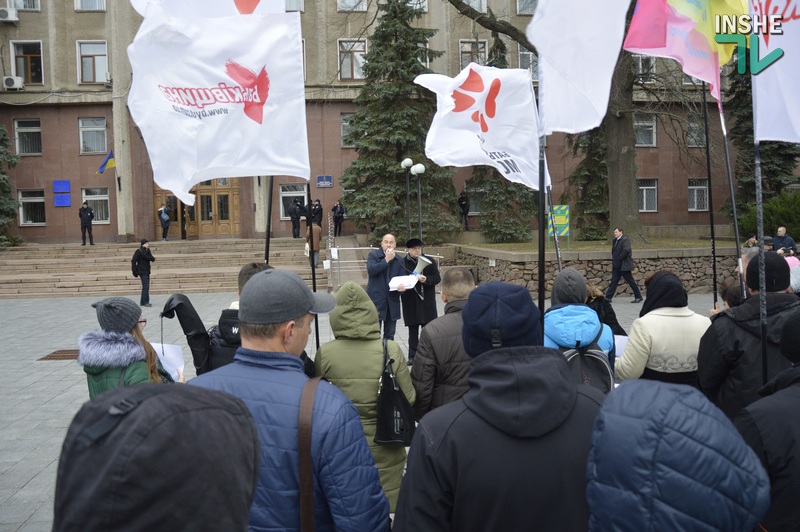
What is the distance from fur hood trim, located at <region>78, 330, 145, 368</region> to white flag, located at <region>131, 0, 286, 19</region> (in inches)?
96.7

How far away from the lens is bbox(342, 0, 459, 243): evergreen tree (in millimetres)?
27578

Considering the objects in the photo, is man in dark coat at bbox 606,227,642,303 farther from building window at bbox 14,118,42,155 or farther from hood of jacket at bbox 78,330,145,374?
building window at bbox 14,118,42,155

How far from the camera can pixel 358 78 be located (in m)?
35.0

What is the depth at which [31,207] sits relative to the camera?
3509 centimetres

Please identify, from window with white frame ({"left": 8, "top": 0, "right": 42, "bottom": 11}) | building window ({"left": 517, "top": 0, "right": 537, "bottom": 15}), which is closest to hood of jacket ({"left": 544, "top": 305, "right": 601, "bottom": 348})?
building window ({"left": 517, "top": 0, "right": 537, "bottom": 15})

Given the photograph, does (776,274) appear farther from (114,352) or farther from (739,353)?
(114,352)

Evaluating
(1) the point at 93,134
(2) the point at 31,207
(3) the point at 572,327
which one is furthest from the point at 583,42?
(2) the point at 31,207

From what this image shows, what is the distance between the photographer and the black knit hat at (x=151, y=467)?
1.20 metres

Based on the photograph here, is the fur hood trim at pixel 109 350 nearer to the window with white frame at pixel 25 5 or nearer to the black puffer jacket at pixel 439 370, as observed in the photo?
the black puffer jacket at pixel 439 370

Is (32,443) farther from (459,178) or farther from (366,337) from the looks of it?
(459,178)

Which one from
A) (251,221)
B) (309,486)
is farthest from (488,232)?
(309,486)

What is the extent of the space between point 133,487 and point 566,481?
1.32m

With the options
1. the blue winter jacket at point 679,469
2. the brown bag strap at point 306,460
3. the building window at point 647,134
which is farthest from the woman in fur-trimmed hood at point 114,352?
the building window at point 647,134

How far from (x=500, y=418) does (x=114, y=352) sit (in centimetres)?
277
